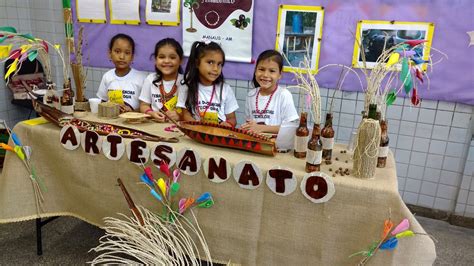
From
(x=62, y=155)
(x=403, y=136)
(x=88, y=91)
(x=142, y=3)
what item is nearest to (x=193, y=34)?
(x=142, y=3)

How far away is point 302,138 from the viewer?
1.59 m

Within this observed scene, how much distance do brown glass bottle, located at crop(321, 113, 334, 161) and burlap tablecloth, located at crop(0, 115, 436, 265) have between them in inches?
2.1

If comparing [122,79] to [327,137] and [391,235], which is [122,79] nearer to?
[327,137]

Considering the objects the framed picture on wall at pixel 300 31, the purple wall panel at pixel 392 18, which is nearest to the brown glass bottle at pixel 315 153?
the framed picture on wall at pixel 300 31

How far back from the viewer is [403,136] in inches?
111

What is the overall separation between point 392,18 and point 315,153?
1.63 m

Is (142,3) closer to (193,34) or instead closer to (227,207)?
(193,34)

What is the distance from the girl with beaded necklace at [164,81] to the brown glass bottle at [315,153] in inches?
43.1

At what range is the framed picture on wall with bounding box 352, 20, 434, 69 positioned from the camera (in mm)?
2541

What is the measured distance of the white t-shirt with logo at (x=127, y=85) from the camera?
260 cm

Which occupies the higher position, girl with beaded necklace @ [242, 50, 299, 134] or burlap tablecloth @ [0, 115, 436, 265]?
girl with beaded necklace @ [242, 50, 299, 134]

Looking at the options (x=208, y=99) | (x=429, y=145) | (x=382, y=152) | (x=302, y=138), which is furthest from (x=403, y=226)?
(x=429, y=145)

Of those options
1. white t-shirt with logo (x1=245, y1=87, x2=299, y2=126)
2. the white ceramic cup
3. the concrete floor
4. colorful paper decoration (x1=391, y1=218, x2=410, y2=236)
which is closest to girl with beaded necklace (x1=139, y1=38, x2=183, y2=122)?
the white ceramic cup

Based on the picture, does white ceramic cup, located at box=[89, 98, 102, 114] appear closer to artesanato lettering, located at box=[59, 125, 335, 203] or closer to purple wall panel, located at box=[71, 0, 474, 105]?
artesanato lettering, located at box=[59, 125, 335, 203]
